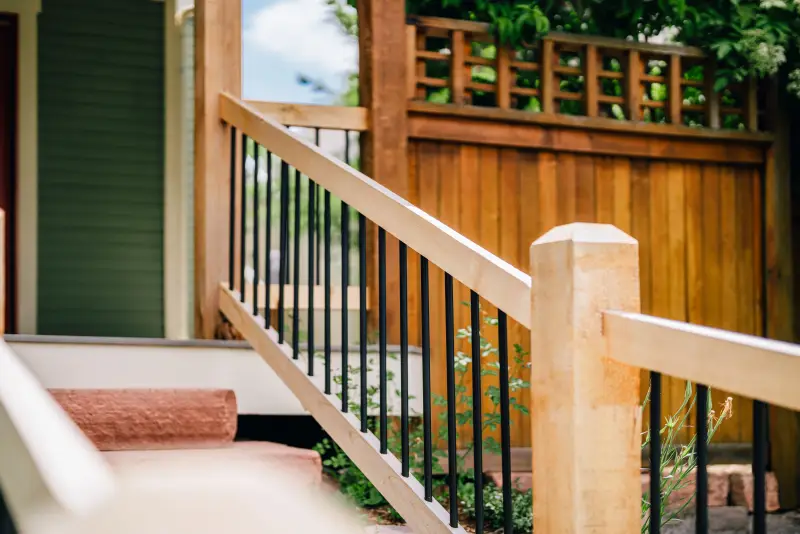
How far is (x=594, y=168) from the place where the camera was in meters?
4.37

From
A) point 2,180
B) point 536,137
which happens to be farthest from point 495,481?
point 2,180

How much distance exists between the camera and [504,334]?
6.31 ft

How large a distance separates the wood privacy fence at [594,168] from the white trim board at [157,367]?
0.82m

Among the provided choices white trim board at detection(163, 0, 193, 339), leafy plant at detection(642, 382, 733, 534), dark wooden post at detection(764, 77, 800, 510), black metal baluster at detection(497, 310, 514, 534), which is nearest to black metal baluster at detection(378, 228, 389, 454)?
black metal baluster at detection(497, 310, 514, 534)

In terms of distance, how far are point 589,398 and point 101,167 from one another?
4024 millimetres

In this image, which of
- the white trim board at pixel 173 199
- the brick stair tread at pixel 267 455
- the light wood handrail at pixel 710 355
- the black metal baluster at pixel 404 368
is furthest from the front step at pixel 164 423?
the white trim board at pixel 173 199

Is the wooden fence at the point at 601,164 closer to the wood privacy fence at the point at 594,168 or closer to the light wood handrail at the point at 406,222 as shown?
the wood privacy fence at the point at 594,168

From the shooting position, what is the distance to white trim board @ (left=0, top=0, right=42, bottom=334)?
4.80 meters

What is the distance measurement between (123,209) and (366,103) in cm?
178

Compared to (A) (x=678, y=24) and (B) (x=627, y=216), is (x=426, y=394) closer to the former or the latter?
(B) (x=627, y=216)

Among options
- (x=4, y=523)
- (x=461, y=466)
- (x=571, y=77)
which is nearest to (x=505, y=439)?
(x=4, y=523)

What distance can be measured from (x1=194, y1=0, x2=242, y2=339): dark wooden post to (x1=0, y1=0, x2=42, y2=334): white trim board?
163cm

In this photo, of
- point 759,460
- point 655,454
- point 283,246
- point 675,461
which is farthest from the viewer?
point 283,246

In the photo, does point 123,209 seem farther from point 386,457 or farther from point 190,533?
point 190,533
